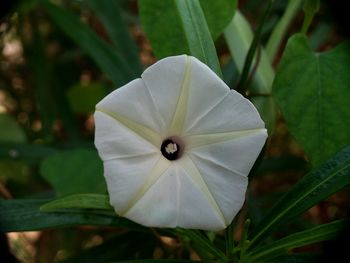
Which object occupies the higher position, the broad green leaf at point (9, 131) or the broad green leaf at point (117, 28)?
the broad green leaf at point (117, 28)

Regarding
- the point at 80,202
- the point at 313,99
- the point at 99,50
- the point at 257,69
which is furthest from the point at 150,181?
the point at 99,50

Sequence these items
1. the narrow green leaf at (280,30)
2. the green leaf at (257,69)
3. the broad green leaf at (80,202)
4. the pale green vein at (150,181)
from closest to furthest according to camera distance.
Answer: the pale green vein at (150,181) < the broad green leaf at (80,202) < the green leaf at (257,69) < the narrow green leaf at (280,30)

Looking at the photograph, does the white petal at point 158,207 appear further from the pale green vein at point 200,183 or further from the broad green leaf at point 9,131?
the broad green leaf at point 9,131

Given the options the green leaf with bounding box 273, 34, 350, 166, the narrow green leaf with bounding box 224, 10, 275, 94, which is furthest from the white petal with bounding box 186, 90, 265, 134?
the narrow green leaf with bounding box 224, 10, 275, 94

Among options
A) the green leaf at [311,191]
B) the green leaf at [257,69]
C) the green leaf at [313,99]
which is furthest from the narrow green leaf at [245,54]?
the green leaf at [311,191]

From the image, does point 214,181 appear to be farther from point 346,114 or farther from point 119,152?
Answer: point 346,114

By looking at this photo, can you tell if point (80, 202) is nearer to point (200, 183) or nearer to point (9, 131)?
point (200, 183)

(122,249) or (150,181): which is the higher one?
(150,181)

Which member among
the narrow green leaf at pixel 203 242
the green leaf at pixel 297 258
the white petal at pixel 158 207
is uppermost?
the white petal at pixel 158 207
